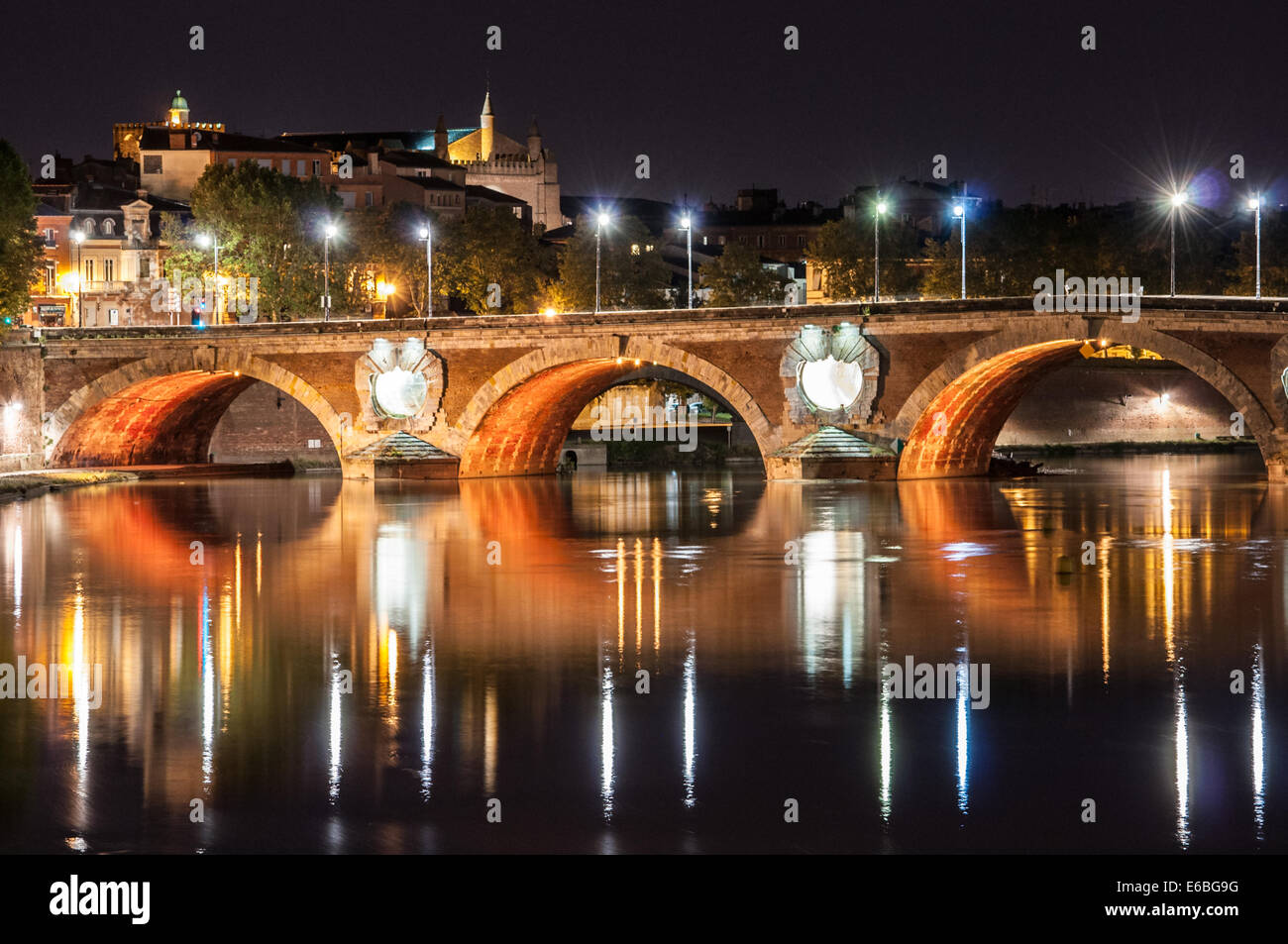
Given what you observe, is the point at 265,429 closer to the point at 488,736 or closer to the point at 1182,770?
the point at 488,736

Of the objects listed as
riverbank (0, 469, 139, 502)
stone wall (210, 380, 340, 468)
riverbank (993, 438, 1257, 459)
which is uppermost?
stone wall (210, 380, 340, 468)

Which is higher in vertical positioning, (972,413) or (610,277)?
(610,277)

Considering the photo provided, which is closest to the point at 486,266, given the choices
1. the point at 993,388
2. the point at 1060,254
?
the point at 1060,254

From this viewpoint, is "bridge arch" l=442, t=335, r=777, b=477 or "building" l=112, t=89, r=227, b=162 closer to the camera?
"bridge arch" l=442, t=335, r=777, b=477

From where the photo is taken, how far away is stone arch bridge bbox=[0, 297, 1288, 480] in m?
57.1

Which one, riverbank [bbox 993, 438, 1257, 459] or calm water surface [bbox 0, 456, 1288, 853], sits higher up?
riverbank [bbox 993, 438, 1257, 459]

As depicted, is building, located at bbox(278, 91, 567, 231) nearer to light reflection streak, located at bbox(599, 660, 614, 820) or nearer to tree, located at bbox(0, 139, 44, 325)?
tree, located at bbox(0, 139, 44, 325)

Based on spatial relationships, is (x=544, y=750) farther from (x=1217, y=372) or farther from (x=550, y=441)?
(x=550, y=441)

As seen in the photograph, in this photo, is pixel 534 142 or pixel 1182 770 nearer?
pixel 1182 770

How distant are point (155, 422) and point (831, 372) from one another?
3557 cm

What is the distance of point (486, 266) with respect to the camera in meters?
119

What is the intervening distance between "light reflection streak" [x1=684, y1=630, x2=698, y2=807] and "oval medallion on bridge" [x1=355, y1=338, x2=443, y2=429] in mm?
49398

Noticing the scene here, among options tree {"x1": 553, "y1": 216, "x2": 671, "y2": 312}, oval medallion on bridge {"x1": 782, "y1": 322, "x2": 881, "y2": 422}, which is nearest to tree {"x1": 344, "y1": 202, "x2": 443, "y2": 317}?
tree {"x1": 553, "y1": 216, "x2": 671, "y2": 312}
